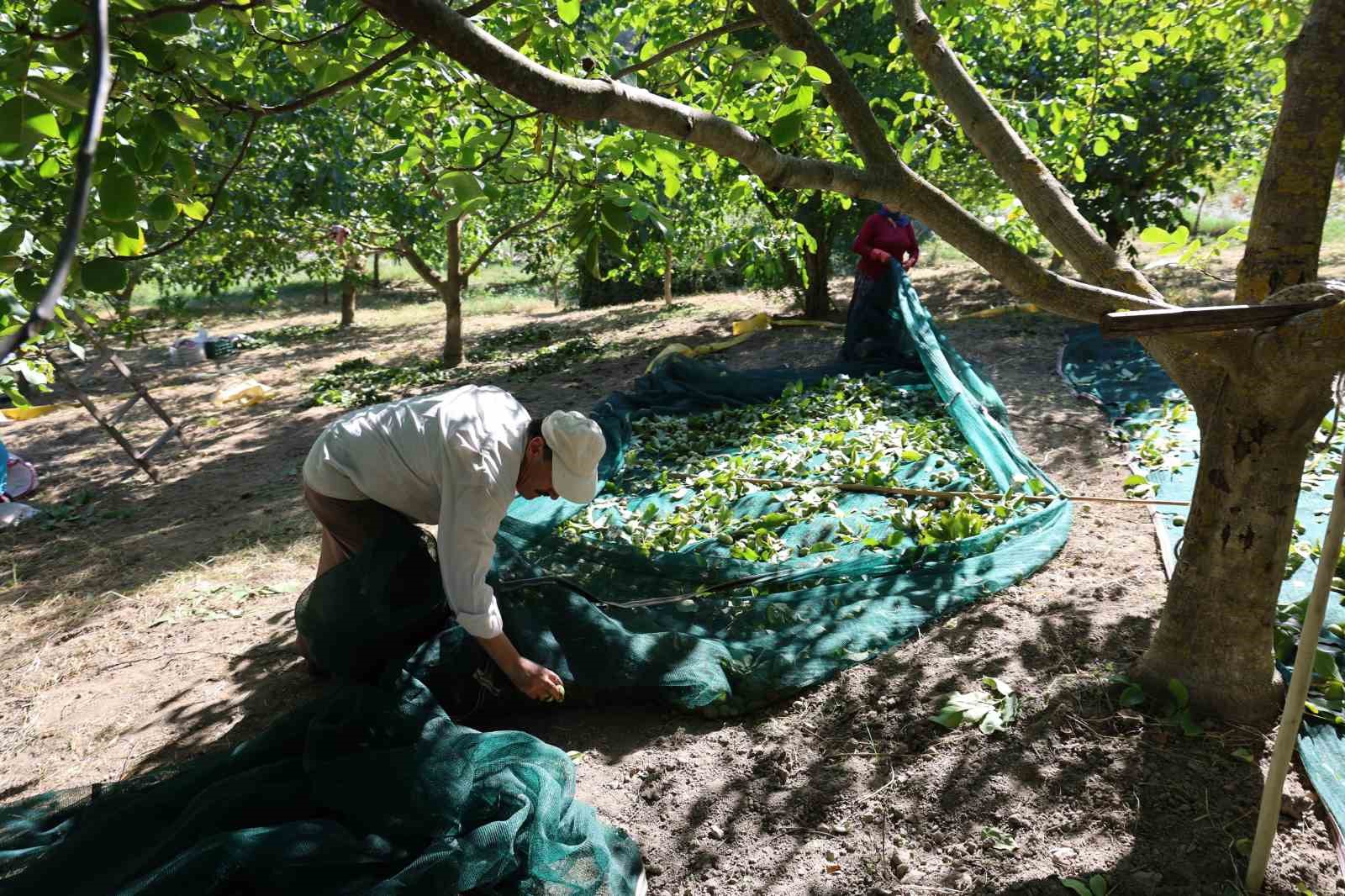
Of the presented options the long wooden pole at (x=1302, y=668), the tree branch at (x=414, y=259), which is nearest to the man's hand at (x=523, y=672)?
the long wooden pole at (x=1302, y=668)

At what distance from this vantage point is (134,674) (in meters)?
3.77

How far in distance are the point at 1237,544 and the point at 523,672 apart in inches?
84.8

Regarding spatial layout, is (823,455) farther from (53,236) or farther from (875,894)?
(53,236)

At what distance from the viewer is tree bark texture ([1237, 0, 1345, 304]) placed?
2.12 m

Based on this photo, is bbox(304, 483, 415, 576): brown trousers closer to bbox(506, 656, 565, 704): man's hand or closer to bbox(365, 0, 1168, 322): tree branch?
bbox(506, 656, 565, 704): man's hand

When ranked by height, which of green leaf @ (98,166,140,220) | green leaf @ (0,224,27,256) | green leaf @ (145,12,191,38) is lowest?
green leaf @ (0,224,27,256)

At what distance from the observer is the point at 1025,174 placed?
8.63ft

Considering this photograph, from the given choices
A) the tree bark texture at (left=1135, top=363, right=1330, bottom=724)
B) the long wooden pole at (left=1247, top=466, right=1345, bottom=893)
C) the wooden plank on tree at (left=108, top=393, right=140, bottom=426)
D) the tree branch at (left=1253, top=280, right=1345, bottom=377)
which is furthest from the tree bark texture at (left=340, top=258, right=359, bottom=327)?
the long wooden pole at (left=1247, top=466, right=1345, bottom=893)

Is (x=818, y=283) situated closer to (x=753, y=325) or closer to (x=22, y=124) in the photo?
(x=753, y=325)

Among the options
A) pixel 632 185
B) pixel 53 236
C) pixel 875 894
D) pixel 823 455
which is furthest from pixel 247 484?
pixel 875 894

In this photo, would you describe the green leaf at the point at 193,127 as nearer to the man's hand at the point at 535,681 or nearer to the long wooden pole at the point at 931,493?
the man's hand at the point at 535,681

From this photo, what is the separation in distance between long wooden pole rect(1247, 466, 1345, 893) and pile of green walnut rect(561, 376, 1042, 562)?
1.94 meters

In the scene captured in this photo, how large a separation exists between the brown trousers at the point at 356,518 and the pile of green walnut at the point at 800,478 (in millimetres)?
1310

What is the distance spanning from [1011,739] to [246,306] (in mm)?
21727
